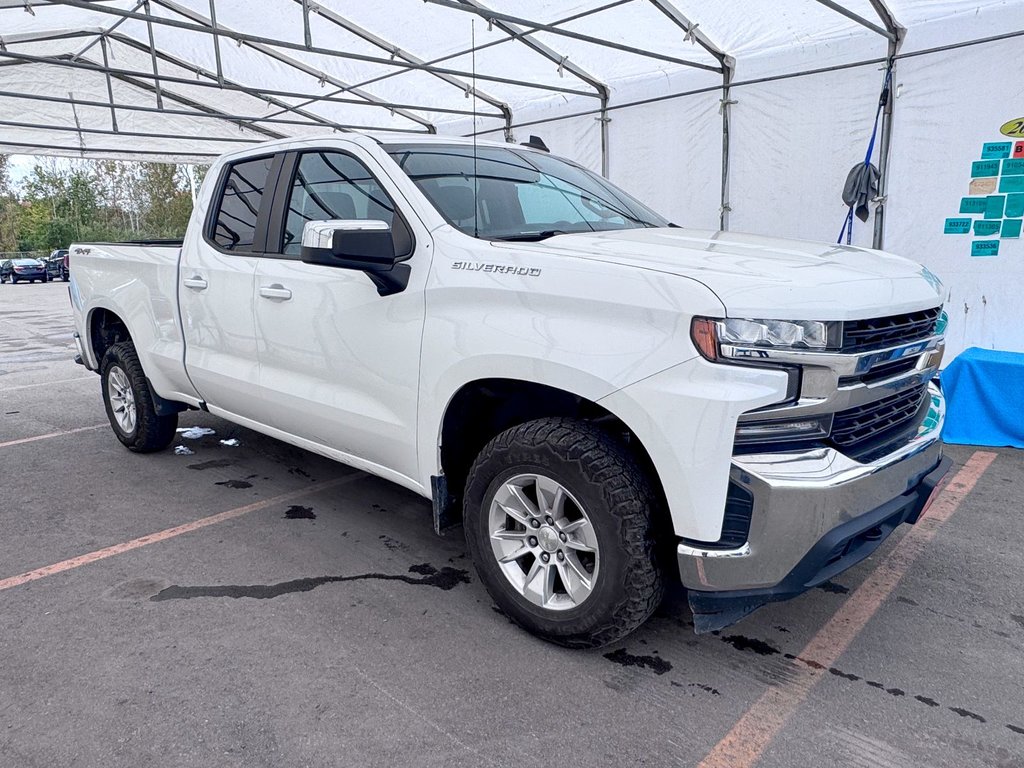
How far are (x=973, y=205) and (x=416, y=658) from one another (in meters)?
6.55

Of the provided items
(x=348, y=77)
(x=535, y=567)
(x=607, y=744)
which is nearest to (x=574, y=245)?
(x=535, y=567)

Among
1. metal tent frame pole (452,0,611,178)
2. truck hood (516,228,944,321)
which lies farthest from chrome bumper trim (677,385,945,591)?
metal tent frame pole (452,0,611,178)

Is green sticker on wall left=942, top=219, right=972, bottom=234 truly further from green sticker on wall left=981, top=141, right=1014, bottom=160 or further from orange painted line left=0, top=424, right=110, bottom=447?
orange painted line left=0, top=424, right=110, bottom=447

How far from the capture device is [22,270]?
29859 millimetres

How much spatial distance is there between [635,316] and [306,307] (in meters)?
1.78

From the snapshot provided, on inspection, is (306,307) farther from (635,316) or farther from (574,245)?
(635,316)

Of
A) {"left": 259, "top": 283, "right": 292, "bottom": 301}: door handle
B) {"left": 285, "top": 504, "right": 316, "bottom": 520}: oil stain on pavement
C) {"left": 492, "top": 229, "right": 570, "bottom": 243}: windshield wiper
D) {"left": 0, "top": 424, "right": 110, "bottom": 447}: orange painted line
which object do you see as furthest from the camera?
{"left": 0, "top": 424, "right": 110, "bottom": 447}: orange painted line

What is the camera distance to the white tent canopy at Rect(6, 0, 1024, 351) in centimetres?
669

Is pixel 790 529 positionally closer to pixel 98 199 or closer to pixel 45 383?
pixel 45 383

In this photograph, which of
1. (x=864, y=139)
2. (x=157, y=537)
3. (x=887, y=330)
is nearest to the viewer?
(x=887, y=330)

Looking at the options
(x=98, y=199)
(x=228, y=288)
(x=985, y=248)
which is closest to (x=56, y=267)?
(x=98, y=199)

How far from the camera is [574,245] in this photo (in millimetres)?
2771

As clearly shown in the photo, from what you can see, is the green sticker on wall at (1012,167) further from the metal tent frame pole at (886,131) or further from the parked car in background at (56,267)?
the parked car in background at (56,267)

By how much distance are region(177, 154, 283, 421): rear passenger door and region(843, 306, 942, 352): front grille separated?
284 centimetres
